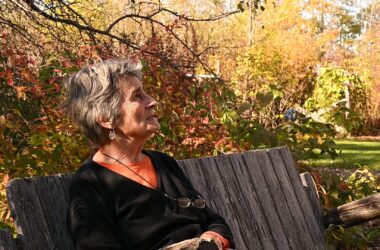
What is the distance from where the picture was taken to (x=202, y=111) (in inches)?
185

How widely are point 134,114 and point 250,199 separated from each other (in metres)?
1.25

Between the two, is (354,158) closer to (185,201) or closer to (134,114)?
(185,201)

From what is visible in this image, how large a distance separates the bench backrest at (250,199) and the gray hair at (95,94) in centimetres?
23

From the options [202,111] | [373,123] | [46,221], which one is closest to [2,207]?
[46,221]

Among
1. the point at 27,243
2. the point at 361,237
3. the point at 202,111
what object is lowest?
the point at 361,237

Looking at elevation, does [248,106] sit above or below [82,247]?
above

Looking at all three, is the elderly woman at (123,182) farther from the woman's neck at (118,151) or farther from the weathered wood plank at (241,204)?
the weathered wood plank at (241,204)

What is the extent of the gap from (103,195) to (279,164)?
1.81m

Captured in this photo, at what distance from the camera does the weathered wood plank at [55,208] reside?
209cm

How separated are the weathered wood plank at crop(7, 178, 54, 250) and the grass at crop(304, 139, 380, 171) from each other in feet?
25.0

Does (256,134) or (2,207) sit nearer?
(2,207)

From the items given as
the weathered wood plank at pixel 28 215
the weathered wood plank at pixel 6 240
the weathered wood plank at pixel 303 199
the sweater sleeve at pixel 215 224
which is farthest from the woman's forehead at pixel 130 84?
the weathered wood plank at pixel 303 199

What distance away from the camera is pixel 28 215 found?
6.62ft

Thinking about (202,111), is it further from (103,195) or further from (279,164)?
(103,195)
